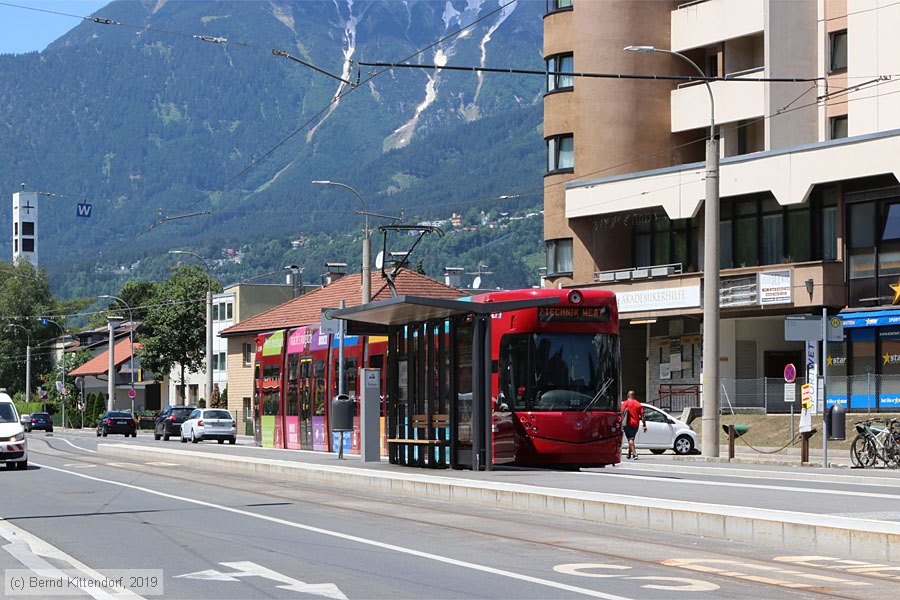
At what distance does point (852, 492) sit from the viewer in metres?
19.7

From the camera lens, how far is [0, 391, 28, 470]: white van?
3166 centimetres

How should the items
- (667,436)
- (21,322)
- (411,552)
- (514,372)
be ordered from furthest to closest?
(21,322) < (667,436) < (514,372) < (411,552)

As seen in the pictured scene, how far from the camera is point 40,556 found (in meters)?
13.6

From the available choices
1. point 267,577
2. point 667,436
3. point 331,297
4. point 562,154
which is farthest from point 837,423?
point 331,297

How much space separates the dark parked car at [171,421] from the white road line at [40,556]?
48.6m

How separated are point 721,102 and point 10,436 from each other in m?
31.0

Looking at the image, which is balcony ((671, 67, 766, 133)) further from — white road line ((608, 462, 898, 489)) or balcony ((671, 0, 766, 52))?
white road line ((608, 462, 898, 489))

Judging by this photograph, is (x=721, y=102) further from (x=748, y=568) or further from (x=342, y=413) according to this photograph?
(x=748, y=568)

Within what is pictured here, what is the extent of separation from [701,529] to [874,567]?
284 cm

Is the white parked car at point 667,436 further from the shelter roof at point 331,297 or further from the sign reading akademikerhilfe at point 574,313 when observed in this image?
the shelter roof at point 331,297

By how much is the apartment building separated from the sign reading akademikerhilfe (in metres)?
21.9

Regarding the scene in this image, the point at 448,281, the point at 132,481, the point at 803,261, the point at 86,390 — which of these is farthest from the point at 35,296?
the point at 132,481

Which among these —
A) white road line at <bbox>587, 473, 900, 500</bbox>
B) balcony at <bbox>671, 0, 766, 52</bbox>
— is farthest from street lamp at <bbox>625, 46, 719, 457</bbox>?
balcony at <bbox>671, 0, 766, 52</bbox>

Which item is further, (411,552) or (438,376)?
(438,376)
